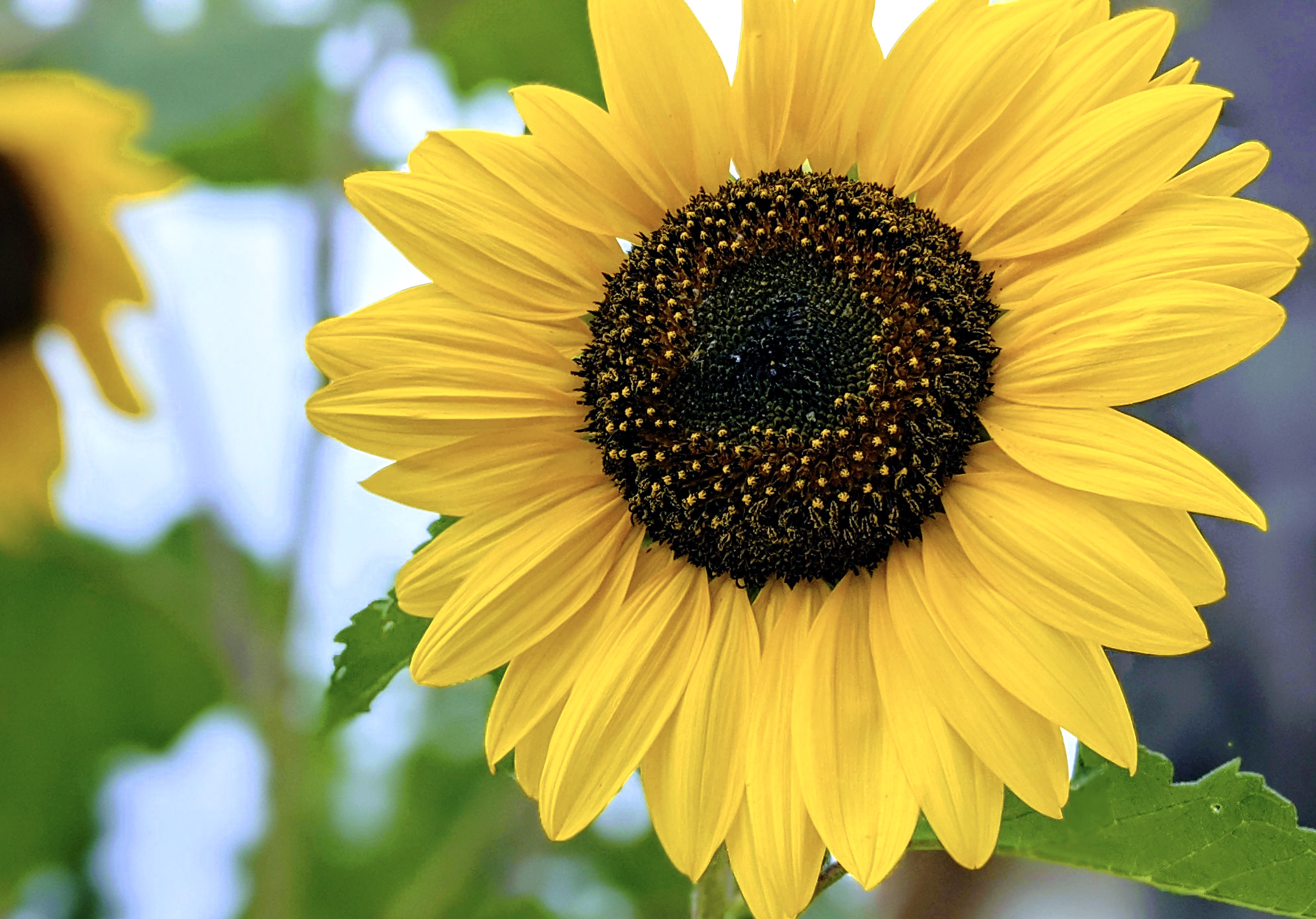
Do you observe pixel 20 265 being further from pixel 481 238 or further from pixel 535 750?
pixel 535 750

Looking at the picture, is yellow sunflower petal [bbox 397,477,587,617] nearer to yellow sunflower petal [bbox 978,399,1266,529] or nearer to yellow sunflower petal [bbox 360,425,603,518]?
yellow sunflower petal [bbox 360,425,603,518]

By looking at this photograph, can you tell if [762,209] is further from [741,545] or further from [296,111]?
[296,111]

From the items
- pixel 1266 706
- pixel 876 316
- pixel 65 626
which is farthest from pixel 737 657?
pixel 65 626

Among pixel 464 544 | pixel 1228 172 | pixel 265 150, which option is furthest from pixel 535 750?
pixel 265 150

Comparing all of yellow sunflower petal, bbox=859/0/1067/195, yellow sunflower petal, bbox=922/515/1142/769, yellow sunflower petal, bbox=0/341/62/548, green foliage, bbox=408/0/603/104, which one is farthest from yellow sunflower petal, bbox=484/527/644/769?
yellow sunflower petal, bbox=0/341/62/548

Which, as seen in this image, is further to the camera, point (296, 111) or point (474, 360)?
point (296, 111)
